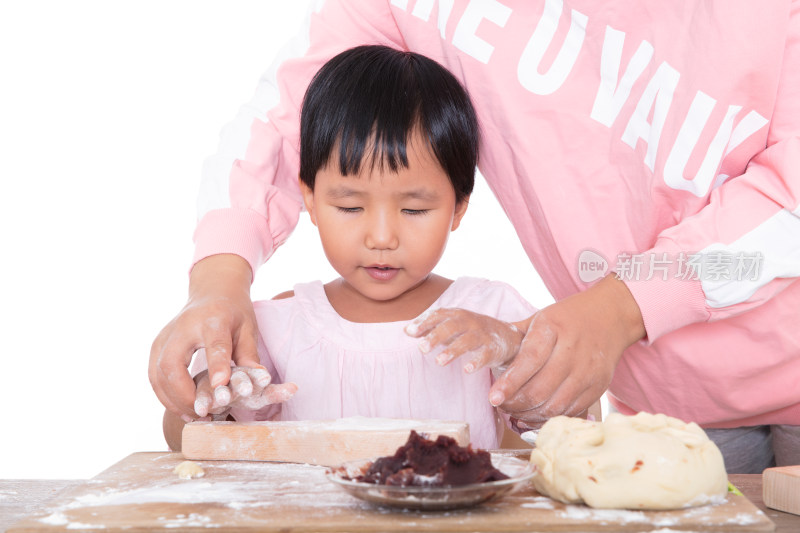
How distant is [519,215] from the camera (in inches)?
61.9

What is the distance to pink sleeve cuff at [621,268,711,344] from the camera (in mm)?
1238

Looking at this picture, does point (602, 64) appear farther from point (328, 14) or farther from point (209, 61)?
point (209, 61)

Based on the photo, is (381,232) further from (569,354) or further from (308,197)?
(569,354)

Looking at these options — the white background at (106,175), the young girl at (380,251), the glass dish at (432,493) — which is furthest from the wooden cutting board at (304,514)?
the white background at (106,175)

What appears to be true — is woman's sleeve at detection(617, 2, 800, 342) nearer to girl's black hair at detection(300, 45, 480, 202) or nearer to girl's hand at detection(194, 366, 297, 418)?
girl's black hair at detection(300, 45, 480, 202)

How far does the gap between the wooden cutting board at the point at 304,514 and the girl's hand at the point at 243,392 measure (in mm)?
181

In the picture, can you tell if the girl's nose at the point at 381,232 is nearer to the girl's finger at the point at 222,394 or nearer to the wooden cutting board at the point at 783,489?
the girl's finger at the point at 222,394

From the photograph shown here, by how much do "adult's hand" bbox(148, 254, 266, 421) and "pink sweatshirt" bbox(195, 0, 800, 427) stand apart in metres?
0.15

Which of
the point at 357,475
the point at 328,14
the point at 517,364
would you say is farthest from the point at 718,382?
the point at 328,14

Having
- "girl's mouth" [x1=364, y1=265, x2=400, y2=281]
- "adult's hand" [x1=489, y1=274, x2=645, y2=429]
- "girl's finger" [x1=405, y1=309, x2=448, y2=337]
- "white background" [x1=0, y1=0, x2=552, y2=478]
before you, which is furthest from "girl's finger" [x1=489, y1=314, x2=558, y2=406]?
"white background" [x1=0, y1=0, x2=552, y2=478]

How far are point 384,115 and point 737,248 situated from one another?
618 millimetres

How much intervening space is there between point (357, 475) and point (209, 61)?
322 centimetres

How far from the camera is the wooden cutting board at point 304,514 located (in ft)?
2.71

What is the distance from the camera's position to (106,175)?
381cm
